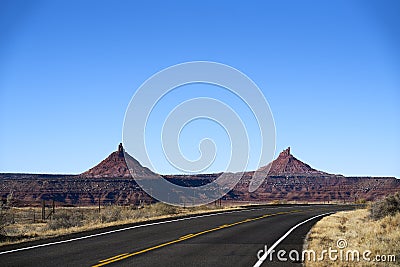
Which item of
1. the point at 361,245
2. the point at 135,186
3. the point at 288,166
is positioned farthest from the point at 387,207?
the point at 288,166

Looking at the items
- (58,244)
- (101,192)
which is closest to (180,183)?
(101,192)

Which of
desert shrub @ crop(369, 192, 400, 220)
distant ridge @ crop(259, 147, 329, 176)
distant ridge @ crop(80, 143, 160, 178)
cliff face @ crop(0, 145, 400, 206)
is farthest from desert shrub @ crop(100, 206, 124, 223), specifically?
distant ridge @ crop(259, 147, 329, 176)

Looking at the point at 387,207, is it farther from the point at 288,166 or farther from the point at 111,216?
the point at 288,166

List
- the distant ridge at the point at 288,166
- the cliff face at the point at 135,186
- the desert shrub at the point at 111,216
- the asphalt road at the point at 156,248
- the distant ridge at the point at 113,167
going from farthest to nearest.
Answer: the distant ridge at the point at 288,166, the distant ridge at the point at 113,167, the cliff face at the point at 135,186, the desert shrub at the point at 111,216, the asphalt road at the point at 156,248

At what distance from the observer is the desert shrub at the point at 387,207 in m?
27.7

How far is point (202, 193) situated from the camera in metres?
118

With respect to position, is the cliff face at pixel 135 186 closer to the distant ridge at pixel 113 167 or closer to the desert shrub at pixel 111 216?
the distant ridge at pixel 113 167

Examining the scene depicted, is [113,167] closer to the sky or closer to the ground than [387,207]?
closer to the sky

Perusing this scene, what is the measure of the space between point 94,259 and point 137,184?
94481 millimetres

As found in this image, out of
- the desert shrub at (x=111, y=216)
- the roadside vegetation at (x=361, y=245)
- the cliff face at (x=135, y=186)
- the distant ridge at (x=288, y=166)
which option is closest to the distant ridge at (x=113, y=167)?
the cliff face at (x=135, y=186)

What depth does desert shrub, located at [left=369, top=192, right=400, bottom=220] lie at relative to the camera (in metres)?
27.7

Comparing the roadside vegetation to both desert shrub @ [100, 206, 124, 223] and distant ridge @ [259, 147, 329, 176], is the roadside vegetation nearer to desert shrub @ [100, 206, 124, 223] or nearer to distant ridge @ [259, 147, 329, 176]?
desert shrub @ [100, 206, 124, 223]

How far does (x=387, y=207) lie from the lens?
2820cm

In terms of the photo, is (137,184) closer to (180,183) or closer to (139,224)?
(180,183)
